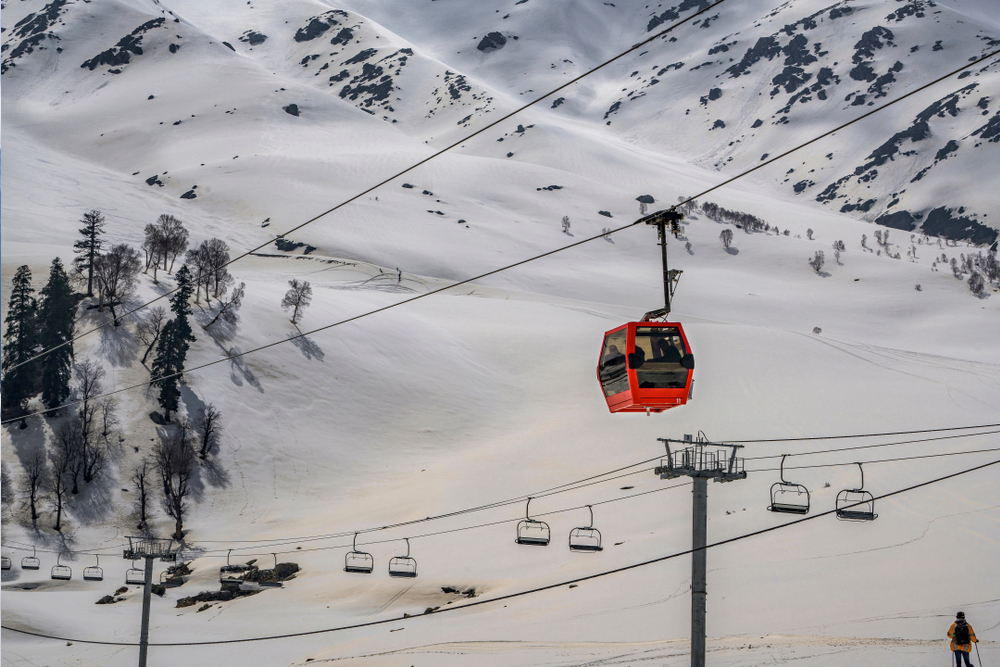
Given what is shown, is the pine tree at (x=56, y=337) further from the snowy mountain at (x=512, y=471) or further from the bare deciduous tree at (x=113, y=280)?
the bare deciduous tree at (x=113, y=280)

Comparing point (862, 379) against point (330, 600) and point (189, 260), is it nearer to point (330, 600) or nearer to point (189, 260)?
point (330, 600)

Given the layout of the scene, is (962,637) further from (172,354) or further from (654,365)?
(172,354)

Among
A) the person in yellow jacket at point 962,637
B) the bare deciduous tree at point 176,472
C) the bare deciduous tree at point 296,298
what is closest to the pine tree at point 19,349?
the bare deciduous tree at point 176,472

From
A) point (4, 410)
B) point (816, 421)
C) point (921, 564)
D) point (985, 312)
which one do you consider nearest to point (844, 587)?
point (921, 564)

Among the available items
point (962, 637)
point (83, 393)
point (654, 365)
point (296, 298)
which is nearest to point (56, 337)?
point (83, 393)

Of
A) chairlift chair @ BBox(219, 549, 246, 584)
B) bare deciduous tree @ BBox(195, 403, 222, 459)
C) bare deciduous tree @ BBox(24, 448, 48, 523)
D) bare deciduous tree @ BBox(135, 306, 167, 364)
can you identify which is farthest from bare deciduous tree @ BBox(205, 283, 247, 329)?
chairlift chair @ BBox(219, 549, 246, 584)

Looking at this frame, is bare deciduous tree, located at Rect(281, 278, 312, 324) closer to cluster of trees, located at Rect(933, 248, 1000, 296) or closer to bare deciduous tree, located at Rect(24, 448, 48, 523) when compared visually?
bare deciduous tree, located at Rect(24, 448, 48, 523)
